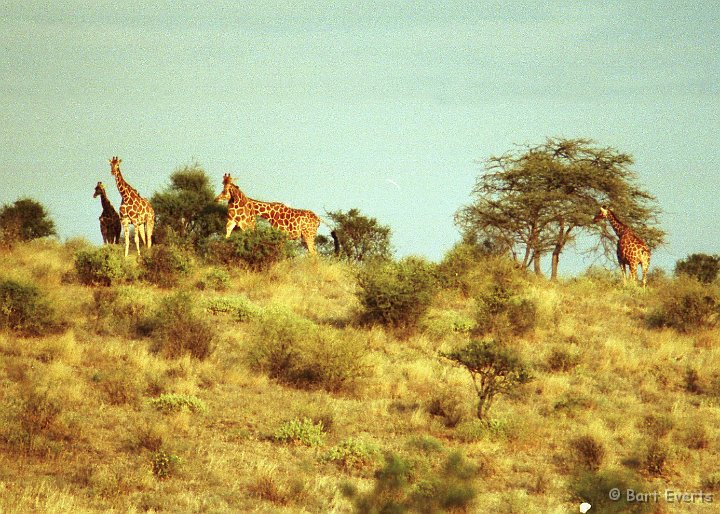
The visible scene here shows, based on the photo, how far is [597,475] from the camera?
1098cm

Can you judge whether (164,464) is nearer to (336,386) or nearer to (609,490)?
(336,386)

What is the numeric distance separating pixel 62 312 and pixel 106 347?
74.9 inches

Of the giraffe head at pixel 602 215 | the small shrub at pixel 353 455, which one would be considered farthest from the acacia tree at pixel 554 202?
the small shrub at pixel 353 455

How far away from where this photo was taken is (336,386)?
48.4 feet

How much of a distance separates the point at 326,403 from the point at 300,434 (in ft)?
5.49

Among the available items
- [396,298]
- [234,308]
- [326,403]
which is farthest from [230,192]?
[326,403]

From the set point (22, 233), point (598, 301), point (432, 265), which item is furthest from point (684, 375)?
point (22, 233)

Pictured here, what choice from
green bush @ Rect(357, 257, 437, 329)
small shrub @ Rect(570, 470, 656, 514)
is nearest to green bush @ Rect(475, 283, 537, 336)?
green bush @ Rect(357, 257, 437, 329)

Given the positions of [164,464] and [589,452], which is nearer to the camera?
[164,464]

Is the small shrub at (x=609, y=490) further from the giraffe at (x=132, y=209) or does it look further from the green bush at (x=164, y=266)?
the giraffe at (x=132, y=209)

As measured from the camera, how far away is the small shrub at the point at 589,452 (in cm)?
1203

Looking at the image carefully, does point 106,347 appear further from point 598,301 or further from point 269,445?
point 598,301

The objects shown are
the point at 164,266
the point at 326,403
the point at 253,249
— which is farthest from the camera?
the point at 253,249

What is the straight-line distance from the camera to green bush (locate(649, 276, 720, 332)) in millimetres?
19828
